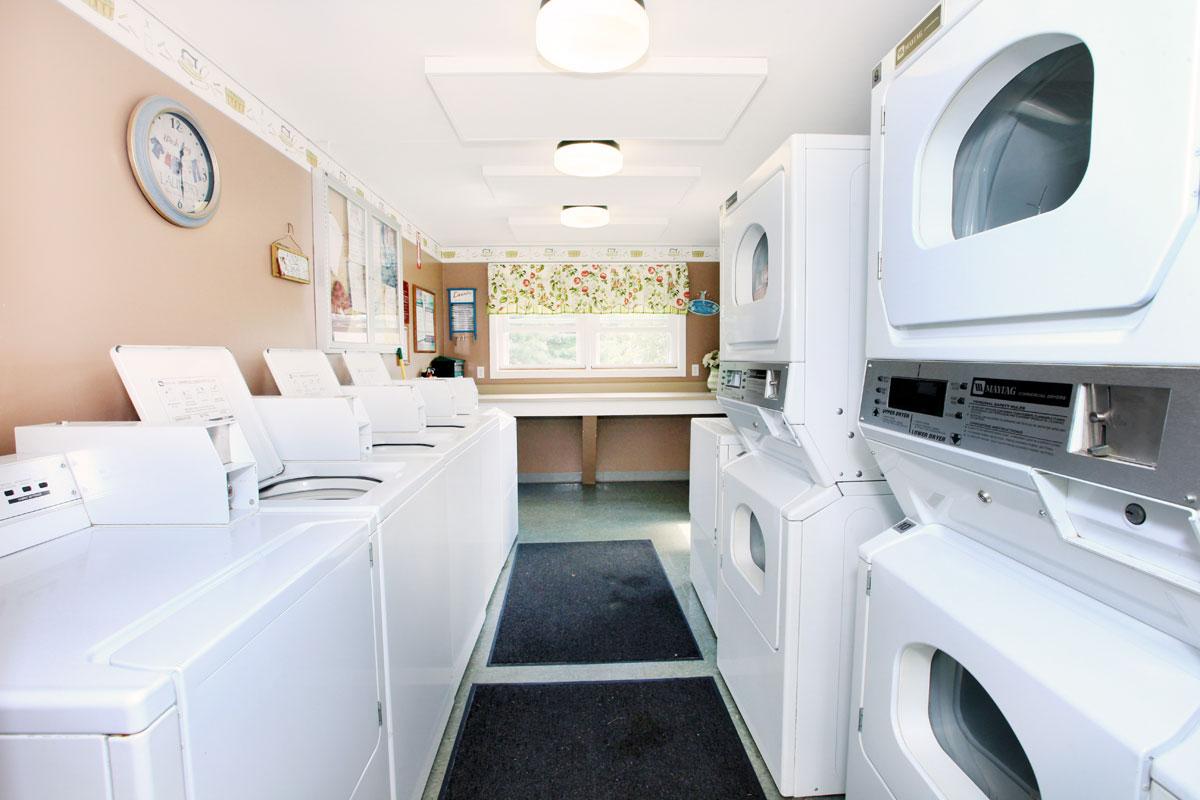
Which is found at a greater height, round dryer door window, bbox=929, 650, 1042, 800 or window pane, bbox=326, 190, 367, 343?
window pane, bbox=326, 190, 367, 343

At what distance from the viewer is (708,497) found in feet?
7.39

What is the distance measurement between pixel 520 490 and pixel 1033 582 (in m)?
4.20

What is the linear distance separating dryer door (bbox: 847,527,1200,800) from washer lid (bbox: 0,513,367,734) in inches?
38.9

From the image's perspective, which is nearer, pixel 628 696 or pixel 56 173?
pixel 56 173

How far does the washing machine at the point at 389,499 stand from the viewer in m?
1.21

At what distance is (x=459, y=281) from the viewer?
4.66 metres

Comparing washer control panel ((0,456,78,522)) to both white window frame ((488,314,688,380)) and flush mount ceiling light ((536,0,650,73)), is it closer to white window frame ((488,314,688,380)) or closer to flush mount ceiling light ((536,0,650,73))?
flush mount ceiling light ((536,0,650,73))

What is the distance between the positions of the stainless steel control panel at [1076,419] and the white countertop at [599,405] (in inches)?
140

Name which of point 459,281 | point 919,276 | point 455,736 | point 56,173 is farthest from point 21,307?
point 459,281

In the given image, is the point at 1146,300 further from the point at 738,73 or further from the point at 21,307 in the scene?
the point at 21,307

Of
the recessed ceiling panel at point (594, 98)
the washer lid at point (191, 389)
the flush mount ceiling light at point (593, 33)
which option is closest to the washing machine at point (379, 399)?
the washer lid at point (191, 389)

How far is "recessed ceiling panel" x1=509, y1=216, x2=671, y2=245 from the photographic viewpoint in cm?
379

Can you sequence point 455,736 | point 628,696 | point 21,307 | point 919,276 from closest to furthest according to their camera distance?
point 919,276
point 21,307
point 455,736
point 628,696

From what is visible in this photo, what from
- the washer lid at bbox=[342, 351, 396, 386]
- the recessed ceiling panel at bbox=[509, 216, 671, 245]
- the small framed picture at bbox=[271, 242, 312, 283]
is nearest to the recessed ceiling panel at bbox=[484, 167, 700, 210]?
the recessed ceiling panel at bbox=[509, 216, 671, 245]
